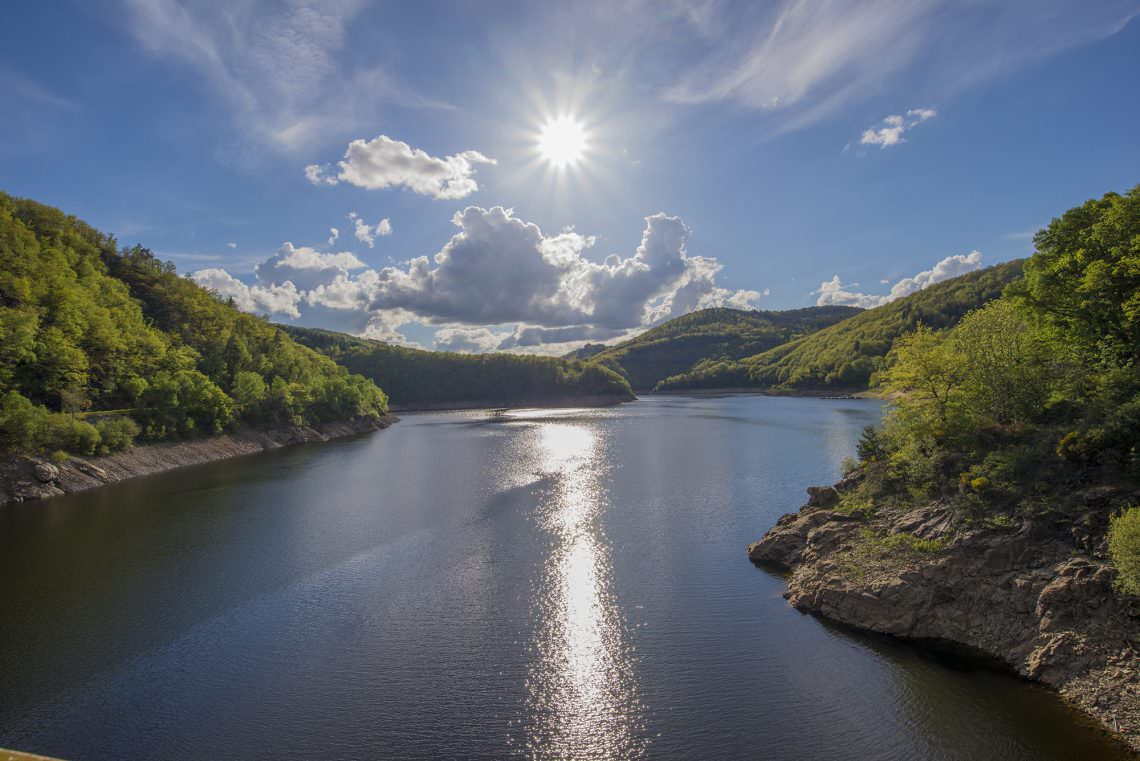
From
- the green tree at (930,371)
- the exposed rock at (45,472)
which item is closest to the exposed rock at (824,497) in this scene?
the green tree at (930,371)

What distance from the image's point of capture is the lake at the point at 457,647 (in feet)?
51.3

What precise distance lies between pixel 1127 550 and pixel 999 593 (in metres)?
4.27

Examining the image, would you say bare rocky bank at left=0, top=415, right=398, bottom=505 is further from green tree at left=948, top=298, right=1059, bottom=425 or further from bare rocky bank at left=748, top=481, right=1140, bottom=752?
green tree at left=948, top=298, right=1059, bottom=425

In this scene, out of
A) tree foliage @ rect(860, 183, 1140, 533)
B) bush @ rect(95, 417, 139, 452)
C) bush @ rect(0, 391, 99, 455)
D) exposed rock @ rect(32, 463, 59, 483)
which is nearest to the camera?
tree foliage @ rect(860, 183, 1140, 533)

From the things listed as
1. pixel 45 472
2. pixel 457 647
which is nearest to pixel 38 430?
pixel 45 472

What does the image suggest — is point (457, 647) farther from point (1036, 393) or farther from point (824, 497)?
point (1036, 393)

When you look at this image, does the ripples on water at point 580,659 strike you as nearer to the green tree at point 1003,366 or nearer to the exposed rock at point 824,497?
the exposed rock at point 824,497

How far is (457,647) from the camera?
68.4 ft

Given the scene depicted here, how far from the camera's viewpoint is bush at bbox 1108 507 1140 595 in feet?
52.0

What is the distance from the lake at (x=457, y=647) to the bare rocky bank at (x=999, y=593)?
107cm

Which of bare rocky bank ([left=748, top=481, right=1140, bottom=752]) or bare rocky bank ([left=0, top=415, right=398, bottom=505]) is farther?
bare rocky bank ([left=0, top=415, right=398, bottom=505])

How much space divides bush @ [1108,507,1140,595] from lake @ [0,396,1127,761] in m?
4.02

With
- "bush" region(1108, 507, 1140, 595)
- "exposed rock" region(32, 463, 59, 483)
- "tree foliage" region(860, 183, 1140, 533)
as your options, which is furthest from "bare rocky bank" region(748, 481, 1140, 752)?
"exposed rock" region(32, 463, 59, 483)

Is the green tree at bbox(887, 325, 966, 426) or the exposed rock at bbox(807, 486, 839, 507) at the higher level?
the green tree at bbox(887, 325, 966, 426)
